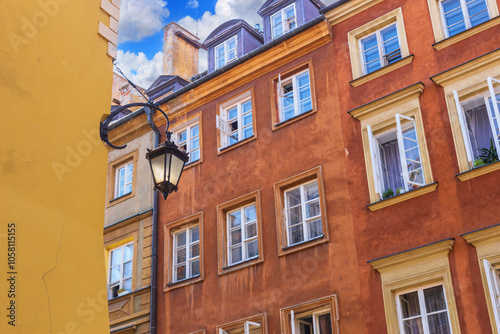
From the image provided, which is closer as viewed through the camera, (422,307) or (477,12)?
(422,307)

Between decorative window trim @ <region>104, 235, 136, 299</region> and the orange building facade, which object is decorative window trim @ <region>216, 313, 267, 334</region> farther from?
decorative window trim @ <region>104, 235, 136, 299</region>

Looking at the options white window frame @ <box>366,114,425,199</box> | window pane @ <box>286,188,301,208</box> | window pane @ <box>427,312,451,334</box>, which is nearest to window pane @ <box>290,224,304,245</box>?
window pane @ <box>286,188,301,208</box>

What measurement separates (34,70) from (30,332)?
3.24 meters

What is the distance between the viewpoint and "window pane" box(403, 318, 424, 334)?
12.9 m

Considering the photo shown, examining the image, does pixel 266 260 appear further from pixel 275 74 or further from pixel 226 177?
pixel 275 74

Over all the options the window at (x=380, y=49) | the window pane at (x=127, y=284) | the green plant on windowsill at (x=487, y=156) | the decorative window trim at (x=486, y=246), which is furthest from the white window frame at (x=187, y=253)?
the green plant on windowsill at (x=487, y=156)

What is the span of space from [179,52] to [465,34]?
13.2m

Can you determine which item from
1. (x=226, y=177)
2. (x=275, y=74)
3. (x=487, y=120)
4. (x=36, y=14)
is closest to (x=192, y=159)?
(x=226, y=177)

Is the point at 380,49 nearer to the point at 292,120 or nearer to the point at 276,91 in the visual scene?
the point at 292,120

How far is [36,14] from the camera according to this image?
29.3 feet

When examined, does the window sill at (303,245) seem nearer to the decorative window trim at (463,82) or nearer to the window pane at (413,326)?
the window pane at (413,326)

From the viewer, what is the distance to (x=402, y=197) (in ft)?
45.3

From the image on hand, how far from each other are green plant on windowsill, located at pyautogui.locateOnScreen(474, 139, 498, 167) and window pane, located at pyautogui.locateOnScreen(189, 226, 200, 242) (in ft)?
24.5

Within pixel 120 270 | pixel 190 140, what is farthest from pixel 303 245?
pixel 120 270
